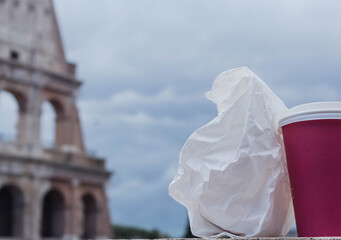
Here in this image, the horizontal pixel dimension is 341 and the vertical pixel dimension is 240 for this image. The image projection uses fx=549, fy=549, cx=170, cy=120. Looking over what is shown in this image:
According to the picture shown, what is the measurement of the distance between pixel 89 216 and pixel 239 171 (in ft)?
90.6

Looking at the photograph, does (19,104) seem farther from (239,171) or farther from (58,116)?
(239,171)

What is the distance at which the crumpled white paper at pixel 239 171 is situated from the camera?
3699 mm

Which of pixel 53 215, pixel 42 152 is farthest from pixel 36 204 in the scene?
pixel 42 152

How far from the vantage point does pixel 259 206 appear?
373cm

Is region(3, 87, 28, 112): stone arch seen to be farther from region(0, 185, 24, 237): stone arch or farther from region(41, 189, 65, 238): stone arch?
region(41, 189, 65, 238): stone arch

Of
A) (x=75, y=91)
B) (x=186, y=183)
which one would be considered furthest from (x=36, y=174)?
(x=186, y=183)

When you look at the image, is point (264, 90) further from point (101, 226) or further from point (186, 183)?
point (101, 226)

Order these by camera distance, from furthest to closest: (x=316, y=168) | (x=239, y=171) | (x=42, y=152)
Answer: (x=42, y=152)
(x=239, y=171)
(x=316, y=168)

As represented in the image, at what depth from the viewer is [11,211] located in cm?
2753

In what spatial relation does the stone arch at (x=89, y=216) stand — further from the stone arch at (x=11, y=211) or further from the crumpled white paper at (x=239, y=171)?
the crumpled white paper at (x=239, y=171)

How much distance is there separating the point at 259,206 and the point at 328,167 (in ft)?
1.80

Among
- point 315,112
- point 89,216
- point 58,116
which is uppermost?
point 58,116

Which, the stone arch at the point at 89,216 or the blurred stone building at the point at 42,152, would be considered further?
the stone arch at the point at 89,216

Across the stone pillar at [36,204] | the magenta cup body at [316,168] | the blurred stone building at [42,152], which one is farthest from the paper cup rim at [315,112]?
the stone pillar at [36,204]
